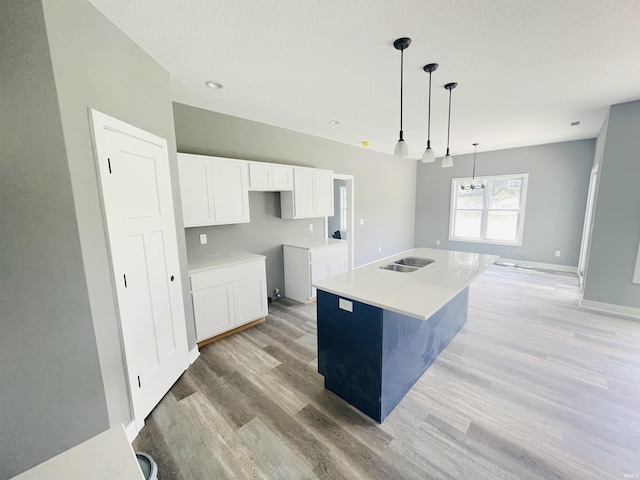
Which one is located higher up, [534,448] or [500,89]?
[500,89]

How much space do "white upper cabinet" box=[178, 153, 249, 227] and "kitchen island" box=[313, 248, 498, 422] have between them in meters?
1.61

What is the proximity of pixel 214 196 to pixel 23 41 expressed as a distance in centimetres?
177

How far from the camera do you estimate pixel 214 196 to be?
9.47 feet

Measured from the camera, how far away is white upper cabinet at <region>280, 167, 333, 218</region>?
12.3ft

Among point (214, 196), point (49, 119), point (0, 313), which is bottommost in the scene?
point (0, 313)

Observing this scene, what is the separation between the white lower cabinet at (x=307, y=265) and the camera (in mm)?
3742

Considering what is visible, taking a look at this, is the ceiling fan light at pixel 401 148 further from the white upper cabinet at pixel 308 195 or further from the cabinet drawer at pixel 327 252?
the cabinet drawer at pixel 327 252

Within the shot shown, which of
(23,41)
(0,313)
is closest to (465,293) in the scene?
(0,313)

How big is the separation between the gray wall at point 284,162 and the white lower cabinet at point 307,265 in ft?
0.60

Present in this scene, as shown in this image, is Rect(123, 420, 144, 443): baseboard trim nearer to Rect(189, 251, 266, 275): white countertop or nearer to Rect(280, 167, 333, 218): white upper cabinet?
Rect(189, 251, 266, 275): white countertop

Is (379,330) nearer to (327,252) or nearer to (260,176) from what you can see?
(327,252)

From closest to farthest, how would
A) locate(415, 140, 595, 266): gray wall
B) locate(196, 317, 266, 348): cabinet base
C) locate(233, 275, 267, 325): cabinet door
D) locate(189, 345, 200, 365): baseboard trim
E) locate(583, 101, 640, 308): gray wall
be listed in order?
locate(189, 345, 200, 365): baseboard trim
locate(196, 317, 266, 348): cabinet base
locate(233, 275, 267, 325): cabinet door
locate(583, 101, 640, 308): gray wall
locate(415, 140, 595, 266): gray wall

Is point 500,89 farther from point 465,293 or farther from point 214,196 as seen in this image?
point 214,196

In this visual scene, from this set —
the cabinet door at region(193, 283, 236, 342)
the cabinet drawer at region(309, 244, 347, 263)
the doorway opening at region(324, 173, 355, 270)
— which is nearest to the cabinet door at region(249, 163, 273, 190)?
the cabinet drawer at region(309, 244, 347, 263)
